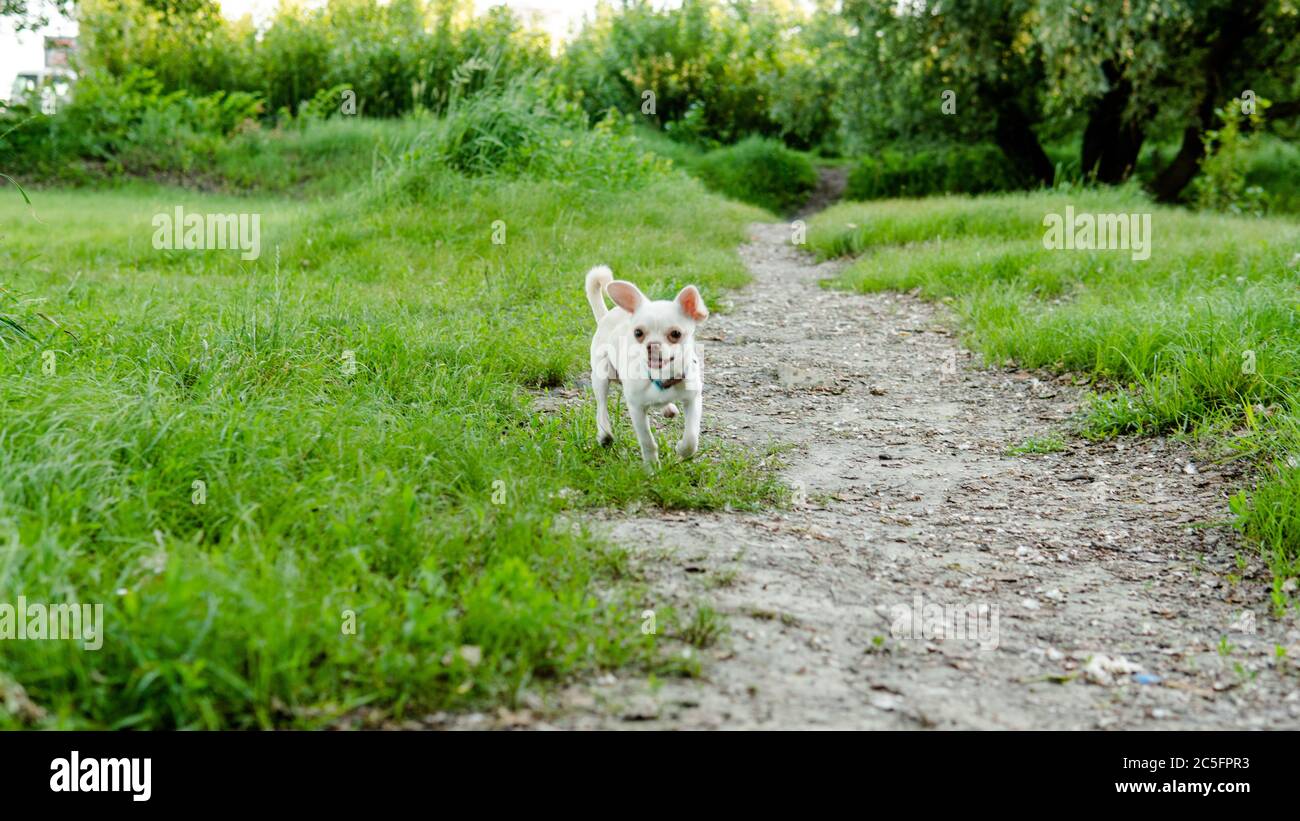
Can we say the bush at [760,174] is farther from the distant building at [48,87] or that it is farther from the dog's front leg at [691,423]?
the dog's front leg at [691,423]

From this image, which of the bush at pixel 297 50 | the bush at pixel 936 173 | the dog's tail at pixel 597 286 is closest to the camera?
the dog's tail at pixel 597 286

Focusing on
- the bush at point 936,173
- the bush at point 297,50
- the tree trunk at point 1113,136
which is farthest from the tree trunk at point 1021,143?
the bush at point 297,50

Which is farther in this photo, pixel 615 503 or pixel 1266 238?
pixel 1266 238

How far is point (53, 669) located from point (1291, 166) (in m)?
23.7

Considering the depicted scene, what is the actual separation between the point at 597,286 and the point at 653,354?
1.11 meters

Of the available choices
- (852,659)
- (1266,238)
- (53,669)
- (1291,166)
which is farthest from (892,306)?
(1291,166)

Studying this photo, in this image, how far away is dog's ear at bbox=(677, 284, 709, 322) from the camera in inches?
167

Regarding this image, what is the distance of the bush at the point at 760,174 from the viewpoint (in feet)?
65.2

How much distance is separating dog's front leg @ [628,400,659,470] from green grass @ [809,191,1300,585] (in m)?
2.45

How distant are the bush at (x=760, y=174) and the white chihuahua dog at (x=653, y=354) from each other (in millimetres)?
15067

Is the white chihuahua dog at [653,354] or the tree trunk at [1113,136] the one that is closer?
the white chihuahua dog at [653,354]

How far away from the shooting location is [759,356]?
24.3ft
